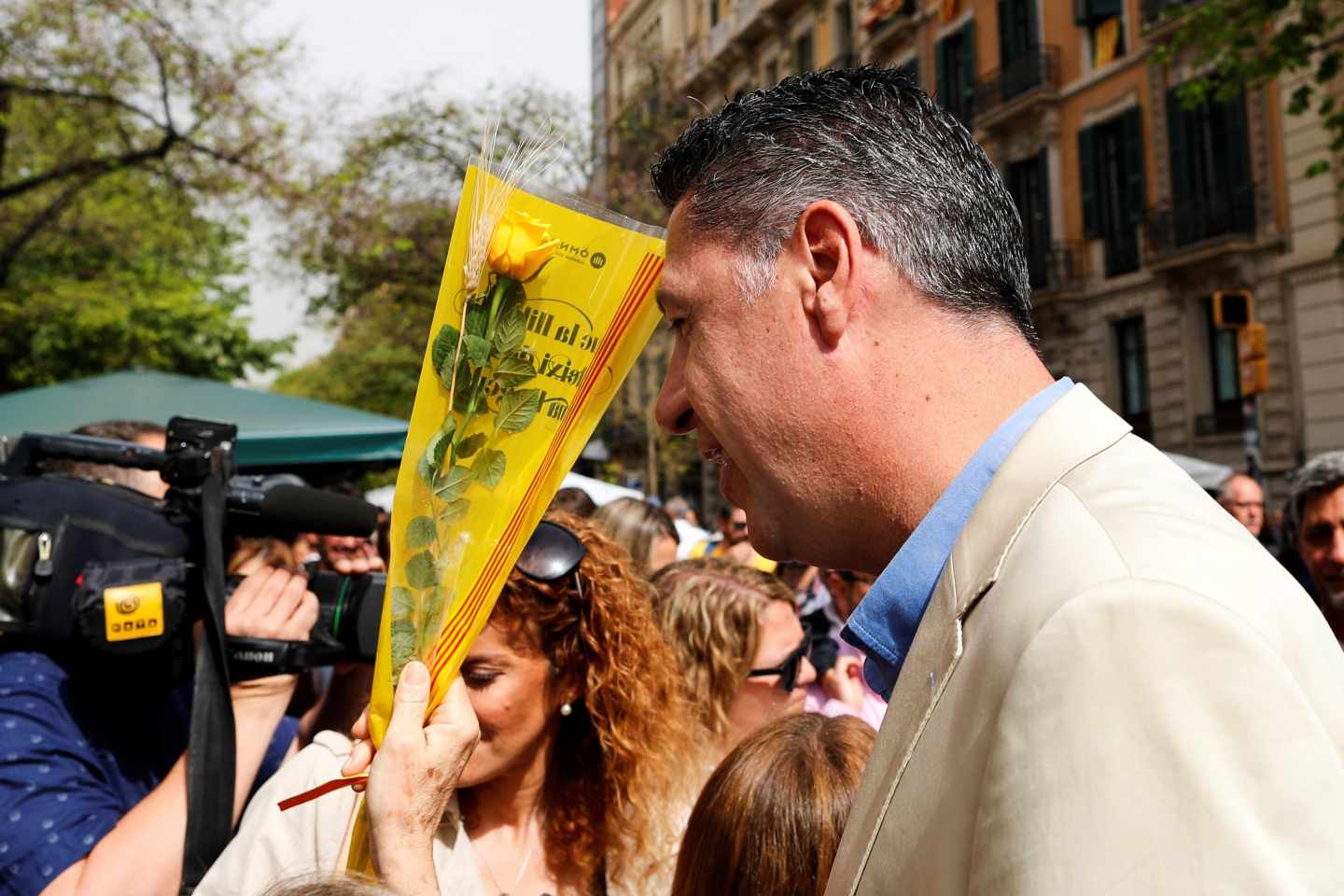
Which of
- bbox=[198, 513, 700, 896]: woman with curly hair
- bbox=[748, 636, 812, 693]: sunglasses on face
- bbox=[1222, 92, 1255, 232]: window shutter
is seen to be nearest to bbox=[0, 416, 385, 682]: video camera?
bbox=[198, 513, 700, 896]: woman with curly hair

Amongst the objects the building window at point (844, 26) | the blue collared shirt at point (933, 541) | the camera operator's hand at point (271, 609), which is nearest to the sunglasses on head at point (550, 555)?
the camera operator's hand at point (271, 609)

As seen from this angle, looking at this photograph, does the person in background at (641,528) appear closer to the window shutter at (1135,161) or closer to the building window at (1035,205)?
the window shutter at (1135,161)

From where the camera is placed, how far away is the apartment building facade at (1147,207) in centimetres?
A: 1689

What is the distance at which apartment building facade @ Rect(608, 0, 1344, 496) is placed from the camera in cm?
1689

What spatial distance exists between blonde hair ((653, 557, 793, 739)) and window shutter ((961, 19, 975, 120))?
71.5 ft

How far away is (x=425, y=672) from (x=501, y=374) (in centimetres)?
40

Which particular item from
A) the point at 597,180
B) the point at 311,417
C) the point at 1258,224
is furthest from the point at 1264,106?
the point at 311,417

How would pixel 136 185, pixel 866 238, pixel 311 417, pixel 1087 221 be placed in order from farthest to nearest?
1. pixel 1087 221
2. pixel 136 185
3. pixel 311 417
4. pixel 866 238

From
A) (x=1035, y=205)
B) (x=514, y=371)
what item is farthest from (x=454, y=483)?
(x=1035, y=205)

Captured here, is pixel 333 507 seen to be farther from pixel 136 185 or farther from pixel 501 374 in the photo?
pixel 136 185

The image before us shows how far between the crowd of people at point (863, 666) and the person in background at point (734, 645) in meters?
0.81

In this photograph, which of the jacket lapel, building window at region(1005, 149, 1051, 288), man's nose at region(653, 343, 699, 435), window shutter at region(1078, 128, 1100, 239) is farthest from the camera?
building window at region(1005, 149, 1051, 288)

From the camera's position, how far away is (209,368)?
718 inches

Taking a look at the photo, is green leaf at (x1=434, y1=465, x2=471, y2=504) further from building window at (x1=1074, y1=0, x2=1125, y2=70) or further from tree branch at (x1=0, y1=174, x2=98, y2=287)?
building window at (x1=1074, y1=0, x2=1125, y2=70)
